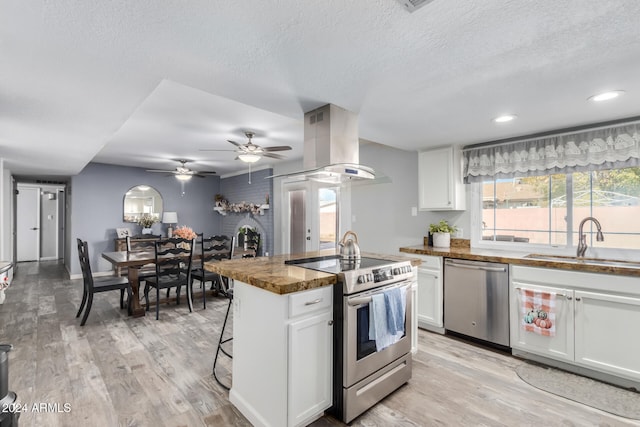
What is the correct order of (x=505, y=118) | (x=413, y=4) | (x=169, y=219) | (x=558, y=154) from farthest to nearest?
(x=169, y=219), (x=558, y=154), (x=505, y=118), (x=413, y=4)

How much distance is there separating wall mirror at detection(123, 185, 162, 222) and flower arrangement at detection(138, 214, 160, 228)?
0.22 ft

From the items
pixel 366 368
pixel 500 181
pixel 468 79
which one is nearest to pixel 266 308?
pixel 366 368

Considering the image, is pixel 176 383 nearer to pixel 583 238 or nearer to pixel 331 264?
pixel 331 264

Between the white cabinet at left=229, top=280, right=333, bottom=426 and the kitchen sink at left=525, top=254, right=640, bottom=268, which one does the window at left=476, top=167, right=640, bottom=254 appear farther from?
the white cabinet at left=229, top=280, right=333, bottom=426

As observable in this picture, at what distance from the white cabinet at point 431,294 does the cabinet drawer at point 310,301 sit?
1.81 meters

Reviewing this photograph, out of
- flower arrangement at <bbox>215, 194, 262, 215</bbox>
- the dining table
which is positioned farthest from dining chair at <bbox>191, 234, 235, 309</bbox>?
flower arrangement at <bbox>215, 194, 262, 215</bbox>

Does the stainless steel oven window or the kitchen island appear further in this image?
the stainless steel oven window

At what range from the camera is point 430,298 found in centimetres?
347

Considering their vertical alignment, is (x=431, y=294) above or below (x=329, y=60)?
below

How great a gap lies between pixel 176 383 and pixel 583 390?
10.1ft

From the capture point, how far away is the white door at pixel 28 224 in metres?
8.38

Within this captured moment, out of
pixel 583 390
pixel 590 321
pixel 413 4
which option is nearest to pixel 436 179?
pixel 590 321

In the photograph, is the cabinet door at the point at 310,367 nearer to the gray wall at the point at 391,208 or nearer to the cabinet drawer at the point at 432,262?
the cabinet drawer at the point at 432,262

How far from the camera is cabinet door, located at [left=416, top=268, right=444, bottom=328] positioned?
3.39 m
